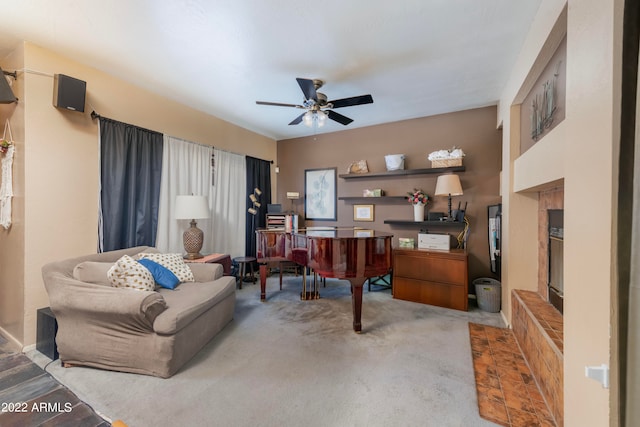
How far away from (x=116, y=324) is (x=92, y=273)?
1.79 ft

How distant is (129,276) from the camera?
2.20 meters

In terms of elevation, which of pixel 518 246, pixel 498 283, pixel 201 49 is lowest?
pixel 498 283

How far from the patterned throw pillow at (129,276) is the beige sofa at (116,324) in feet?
0.33

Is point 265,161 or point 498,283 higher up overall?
point 265,161

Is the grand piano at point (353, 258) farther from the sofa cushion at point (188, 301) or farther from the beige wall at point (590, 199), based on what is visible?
the beige wall at point (590, 199)

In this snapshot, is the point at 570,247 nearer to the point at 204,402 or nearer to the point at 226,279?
the point at 204,402

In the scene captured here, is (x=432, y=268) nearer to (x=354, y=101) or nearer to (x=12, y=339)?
(x=354, y=101)

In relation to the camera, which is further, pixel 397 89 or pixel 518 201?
pixel 397 89

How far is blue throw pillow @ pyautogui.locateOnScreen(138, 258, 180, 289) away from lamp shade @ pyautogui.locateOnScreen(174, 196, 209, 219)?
0.77 metres

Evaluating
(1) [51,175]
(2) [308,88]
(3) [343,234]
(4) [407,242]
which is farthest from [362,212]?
(1) [51,175]

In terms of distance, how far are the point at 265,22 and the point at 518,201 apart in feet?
9.58

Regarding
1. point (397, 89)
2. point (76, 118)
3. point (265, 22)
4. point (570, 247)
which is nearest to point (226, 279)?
point (76, 118)

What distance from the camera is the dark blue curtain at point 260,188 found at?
4.69 meters

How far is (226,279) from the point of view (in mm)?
2809
